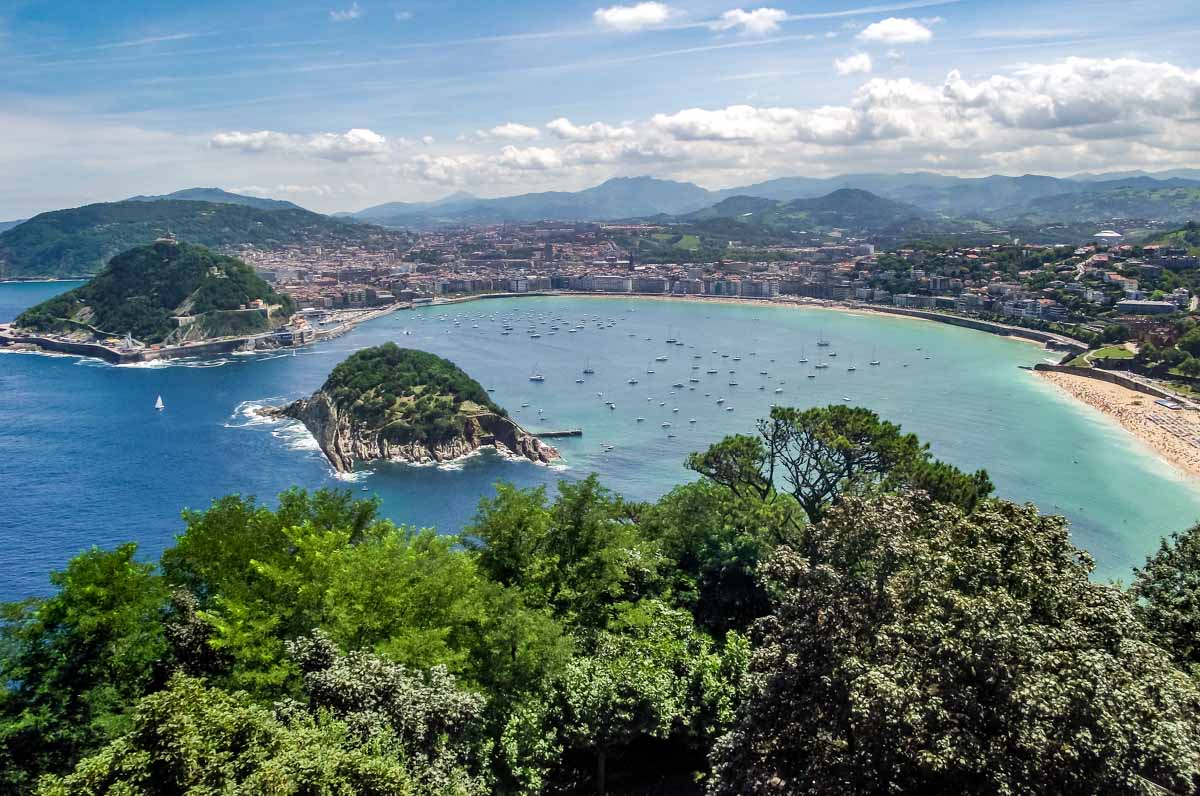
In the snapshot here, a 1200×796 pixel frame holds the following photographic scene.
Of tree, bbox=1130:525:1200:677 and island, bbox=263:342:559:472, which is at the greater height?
tree, bbox=1130:525:1200:677

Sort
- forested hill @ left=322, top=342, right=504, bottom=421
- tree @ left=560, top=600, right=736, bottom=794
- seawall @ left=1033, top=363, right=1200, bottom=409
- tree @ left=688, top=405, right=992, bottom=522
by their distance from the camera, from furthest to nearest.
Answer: seawall @ left=1033, top=363, right=1200, bottom=409
forested hill @ left=322, top=342, right=504, bottom=421
tree @ left=688, top=405, right=992, bottom=522
tree @ left=560, top=600, right=736, bottom=794

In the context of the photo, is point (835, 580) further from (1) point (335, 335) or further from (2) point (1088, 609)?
(1) point (335, 335)

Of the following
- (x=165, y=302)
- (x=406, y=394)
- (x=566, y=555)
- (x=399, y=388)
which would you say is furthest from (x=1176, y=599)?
(x=165, y=302)

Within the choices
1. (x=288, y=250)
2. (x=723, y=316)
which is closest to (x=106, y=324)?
(x=723, y=316)

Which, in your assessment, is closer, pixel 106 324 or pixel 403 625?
pixel 403 625

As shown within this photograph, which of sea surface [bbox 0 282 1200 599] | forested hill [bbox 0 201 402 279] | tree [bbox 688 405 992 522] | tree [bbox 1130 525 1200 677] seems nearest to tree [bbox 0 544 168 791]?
tree [bbox 1130 525 1200 677]

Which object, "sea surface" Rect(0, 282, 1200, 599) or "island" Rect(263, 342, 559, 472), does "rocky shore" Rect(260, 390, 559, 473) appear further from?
"sea surface" Rect(0, 282, 1200, 599)

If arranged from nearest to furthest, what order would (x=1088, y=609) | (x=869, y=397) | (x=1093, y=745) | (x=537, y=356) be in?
1. (x=1093, y=745)
2. (x=1088, y=609)
3. (x=869, y=397)
4. (x=537, y=356)
